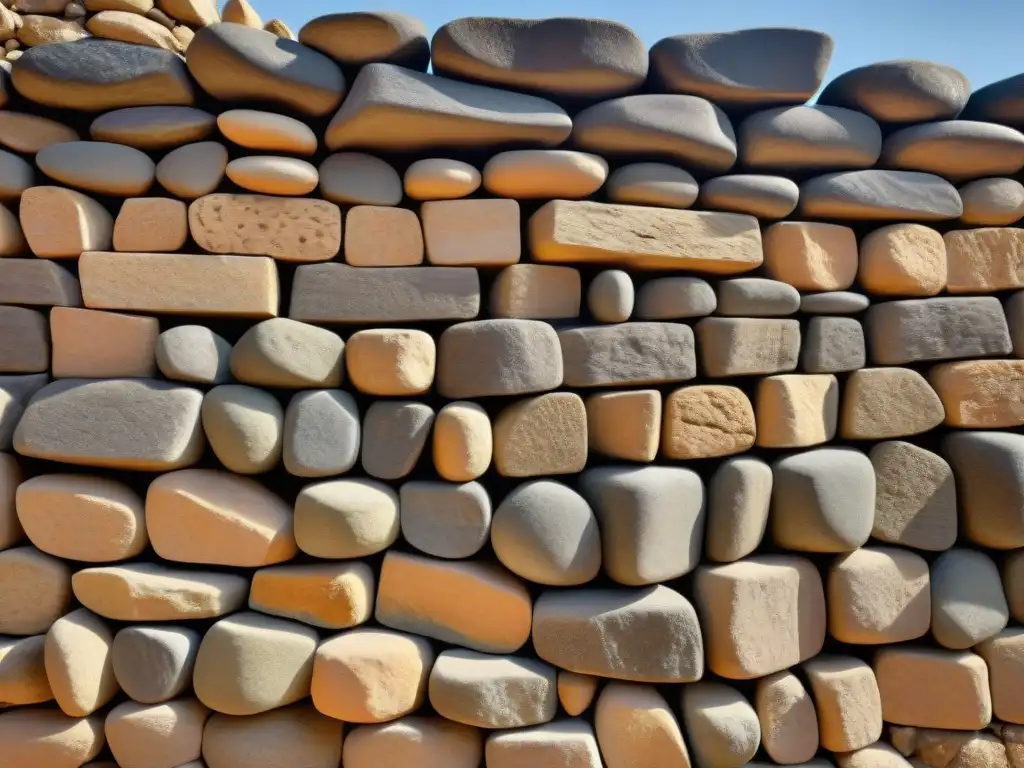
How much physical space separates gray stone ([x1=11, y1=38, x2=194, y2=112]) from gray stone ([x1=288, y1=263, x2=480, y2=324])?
1.57 ft

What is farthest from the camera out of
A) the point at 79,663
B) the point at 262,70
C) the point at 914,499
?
the point at 914,499

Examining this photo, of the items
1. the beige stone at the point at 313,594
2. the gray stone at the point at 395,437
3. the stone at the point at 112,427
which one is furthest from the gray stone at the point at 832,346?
the stone at the point at 112,427

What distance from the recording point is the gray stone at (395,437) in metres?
1.16

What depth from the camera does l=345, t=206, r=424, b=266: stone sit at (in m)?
1.22

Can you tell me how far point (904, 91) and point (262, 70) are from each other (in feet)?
4.49

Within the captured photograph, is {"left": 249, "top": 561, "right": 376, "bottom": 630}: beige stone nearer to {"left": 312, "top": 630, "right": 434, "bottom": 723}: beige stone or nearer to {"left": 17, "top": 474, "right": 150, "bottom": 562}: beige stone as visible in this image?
{"left": 312, "top": 630, "right": 434, "bottom": 723}: beige stone

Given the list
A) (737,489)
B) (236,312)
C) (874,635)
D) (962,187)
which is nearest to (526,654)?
(737,489)

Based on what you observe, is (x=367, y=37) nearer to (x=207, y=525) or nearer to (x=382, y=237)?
(x=382, y=237)

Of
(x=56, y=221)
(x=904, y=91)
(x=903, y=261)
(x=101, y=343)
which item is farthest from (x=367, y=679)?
(x=904, y=91)

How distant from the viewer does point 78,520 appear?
1132 mm

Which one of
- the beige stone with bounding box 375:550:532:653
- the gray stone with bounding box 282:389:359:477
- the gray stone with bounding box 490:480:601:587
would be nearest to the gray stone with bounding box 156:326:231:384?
the gray stone with bounding box 282:389:359:477

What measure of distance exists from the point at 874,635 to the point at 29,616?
1.65 m

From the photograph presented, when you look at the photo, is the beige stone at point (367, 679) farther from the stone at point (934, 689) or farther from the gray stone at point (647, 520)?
the stone at point (934, 689)

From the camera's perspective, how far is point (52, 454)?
44.2 inches
